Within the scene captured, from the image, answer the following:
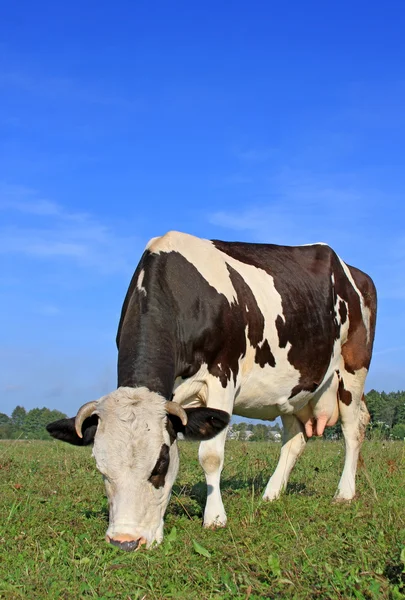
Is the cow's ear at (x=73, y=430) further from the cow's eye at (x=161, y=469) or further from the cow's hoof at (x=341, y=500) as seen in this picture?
the cow's hoof at (x=341, y=500)

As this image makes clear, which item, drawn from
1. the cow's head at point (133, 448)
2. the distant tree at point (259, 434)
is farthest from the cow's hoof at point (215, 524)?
the distant tree at point (259, 434)

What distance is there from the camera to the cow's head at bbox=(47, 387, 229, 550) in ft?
19.3

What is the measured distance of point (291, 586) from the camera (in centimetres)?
442

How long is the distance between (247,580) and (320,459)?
761 cm

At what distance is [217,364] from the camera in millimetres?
7449

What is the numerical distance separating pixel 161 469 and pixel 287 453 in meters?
3.74

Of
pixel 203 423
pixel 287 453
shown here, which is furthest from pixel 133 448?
pixel 287 453

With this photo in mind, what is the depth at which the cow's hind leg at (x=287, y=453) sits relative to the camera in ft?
29.7

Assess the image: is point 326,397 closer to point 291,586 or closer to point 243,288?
point 243,288

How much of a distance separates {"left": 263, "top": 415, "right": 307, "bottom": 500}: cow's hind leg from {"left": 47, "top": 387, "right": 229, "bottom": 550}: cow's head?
2.90m

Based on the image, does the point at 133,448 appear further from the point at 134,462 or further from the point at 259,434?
the point at 259,434

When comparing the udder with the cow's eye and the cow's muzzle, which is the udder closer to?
A: the cow's eye

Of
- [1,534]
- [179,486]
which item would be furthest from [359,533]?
[179,486]

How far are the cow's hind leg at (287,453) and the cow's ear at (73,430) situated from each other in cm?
319
